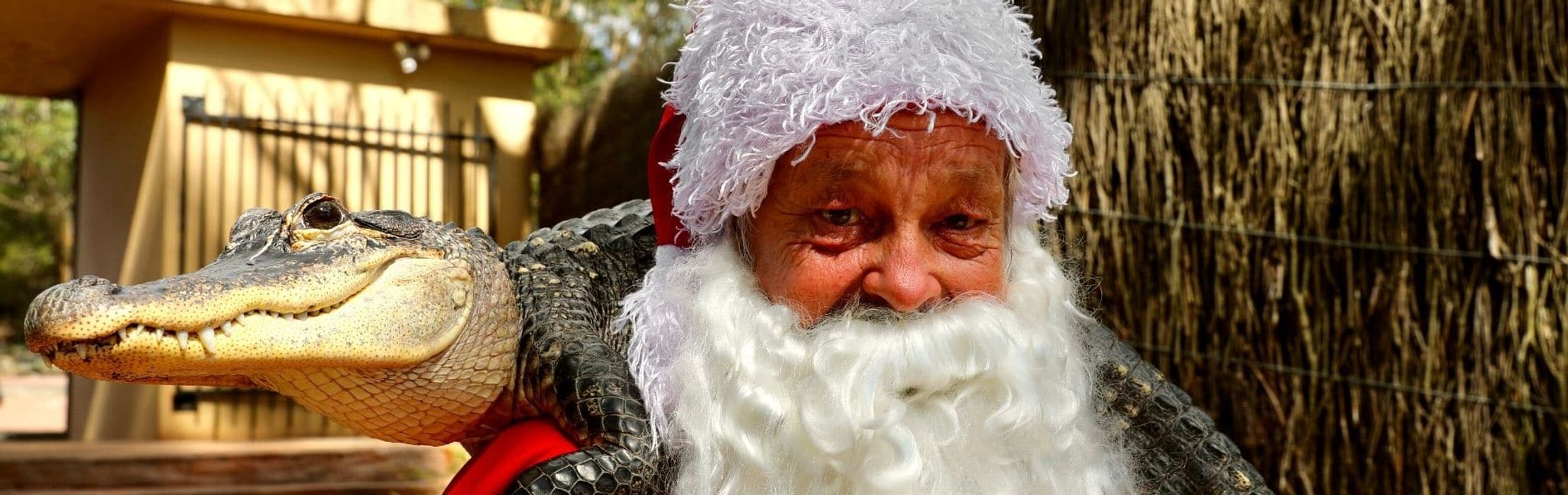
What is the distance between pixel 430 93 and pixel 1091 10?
364 centimetres

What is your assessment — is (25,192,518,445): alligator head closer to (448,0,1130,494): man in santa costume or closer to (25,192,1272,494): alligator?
(25,192,1272,494): alligator

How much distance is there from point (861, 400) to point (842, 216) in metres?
0.22

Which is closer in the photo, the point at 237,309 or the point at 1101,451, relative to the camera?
the point at 237,309

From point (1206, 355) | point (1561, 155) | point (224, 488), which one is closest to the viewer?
point (1561, 155)

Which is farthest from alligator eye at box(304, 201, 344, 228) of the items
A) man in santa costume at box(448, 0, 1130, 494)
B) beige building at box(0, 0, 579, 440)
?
beige building at box(0, 0, 579, 440)

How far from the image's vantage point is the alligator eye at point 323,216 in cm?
122

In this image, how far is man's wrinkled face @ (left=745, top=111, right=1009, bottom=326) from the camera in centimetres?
134

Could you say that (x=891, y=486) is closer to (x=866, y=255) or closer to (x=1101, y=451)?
(x=866, y=255)

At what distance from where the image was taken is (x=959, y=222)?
141 cm

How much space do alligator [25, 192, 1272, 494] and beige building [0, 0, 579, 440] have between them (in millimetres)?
4195

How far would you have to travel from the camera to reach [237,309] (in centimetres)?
108

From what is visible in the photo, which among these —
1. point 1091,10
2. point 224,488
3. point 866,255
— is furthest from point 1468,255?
point 224,488

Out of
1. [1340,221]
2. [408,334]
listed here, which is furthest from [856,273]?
[1340,221]

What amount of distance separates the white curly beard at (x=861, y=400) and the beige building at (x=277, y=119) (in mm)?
4301
